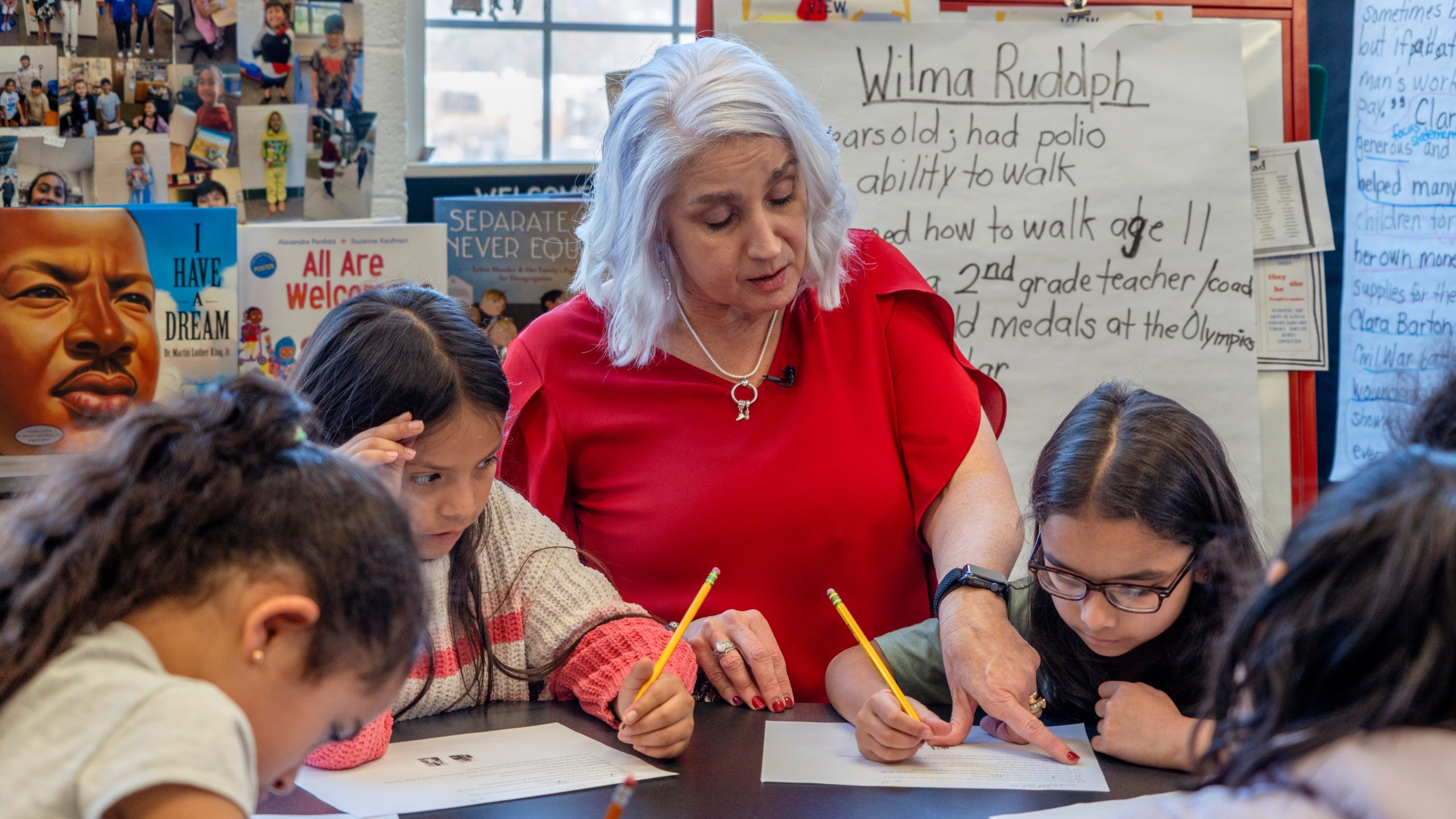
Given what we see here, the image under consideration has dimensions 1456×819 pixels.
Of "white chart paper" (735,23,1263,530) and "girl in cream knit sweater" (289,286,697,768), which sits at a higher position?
"white chart paper" (735,23,1263,530)

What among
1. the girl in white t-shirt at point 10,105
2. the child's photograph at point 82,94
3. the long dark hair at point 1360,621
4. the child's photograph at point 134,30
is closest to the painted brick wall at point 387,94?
the child's photograph at point 134,30

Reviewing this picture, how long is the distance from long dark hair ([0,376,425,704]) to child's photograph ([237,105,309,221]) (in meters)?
1.74

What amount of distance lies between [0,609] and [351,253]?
142 centimetres

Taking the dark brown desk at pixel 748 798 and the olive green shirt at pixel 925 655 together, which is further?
the olive green shirt at pixel 925 655

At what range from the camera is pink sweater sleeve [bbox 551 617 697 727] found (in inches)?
54.3

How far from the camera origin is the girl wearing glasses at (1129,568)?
1.33 m

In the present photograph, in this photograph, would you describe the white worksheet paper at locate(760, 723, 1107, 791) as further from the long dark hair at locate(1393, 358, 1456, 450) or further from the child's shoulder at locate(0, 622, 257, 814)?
the child's shoulder at locate(0, 622, 257, 814)

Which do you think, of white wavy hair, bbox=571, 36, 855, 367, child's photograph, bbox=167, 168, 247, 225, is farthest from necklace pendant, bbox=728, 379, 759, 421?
child's photograph, bbox=167, 168, 247, 225

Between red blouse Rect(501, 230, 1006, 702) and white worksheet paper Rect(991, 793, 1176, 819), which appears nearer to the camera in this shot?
white worksheet paper Rect(991, 793, 1176, 819)

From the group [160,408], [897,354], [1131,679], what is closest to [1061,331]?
[897,354]

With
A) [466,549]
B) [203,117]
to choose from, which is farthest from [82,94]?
[466,549]

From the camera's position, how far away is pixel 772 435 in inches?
65.8

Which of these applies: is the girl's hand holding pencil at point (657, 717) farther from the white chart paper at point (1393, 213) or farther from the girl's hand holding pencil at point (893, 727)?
the white chart paper at point (1393, 213)

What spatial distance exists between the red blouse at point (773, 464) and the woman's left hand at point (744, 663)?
0.16 metres
